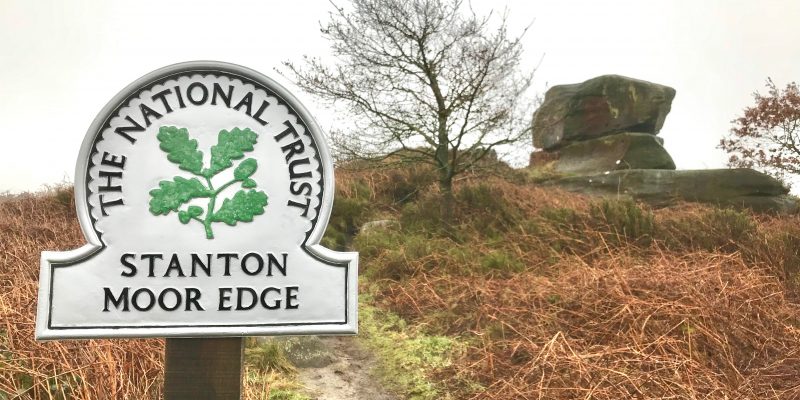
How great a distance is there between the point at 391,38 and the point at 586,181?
552 centimetres

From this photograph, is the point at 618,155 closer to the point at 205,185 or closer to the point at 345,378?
the point at 345,378

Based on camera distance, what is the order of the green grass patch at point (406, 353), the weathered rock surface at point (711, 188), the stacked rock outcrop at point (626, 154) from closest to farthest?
1. the green grass patch at point (406, 353)
2. the weathered rock surface at point (711, 188)
3. the stacked rock outcrop at point (626, 154)

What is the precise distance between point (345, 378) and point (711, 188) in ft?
28.5

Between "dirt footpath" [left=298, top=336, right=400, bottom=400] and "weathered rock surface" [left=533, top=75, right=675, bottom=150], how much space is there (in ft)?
31.1

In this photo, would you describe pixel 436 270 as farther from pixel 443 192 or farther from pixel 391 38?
pixel 391 38

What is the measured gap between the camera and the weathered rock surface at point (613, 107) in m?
13.3

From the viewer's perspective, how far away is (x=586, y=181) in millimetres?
11445

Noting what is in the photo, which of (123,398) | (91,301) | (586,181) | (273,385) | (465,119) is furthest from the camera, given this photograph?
(586,181)

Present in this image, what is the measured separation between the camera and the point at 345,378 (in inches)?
173

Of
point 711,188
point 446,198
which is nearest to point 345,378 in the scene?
point 446,198

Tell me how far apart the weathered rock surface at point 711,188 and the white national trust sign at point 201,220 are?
29.9 feet

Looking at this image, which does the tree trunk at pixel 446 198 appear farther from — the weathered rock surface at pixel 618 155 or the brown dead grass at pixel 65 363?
the brown dead grass at pixel 65 363

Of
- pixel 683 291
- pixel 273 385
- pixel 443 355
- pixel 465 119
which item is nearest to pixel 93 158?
pixel 273 385

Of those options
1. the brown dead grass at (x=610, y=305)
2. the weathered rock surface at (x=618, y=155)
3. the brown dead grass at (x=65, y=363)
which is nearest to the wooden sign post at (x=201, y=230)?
the brown dead grass at (x=65, y=363)
